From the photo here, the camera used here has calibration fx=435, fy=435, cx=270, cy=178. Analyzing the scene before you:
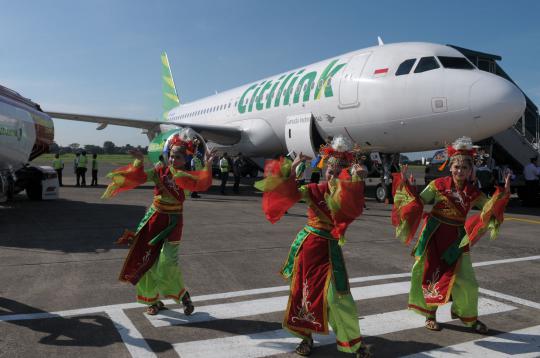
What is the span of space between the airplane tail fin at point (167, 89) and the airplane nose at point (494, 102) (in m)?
25.0

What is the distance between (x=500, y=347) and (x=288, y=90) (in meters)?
13.0

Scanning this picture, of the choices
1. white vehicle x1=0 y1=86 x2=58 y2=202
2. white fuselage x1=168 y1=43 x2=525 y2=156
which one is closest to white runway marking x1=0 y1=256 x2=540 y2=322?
white fuselage x1=168 y1=43 x2=525 y2=156

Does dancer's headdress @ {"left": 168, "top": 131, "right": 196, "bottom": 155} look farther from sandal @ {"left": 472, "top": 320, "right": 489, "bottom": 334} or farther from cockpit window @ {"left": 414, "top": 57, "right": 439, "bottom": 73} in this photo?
cockpit window @ {"left": 414, "top": 57, "right": 439, "bottom": 73}

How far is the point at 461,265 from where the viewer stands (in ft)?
13.1

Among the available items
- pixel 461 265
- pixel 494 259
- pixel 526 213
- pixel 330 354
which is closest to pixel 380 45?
pixel 526 213

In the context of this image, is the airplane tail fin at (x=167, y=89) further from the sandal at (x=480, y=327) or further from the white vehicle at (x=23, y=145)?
the sandal at (x=480, y=327)

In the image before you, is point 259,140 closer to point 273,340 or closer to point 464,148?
point 464,148

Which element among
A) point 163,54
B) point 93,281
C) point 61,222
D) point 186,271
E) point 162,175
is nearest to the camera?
point 162,175

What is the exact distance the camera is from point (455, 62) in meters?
11.3

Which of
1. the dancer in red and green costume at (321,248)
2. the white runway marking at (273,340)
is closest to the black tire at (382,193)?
the white runway marking at (273,340)

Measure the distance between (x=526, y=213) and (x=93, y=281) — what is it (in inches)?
464

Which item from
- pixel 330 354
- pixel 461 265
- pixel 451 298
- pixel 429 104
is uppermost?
pixel 429 104

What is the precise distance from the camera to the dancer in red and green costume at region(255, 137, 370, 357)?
330 cm

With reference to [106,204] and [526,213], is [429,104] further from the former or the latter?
[106,204]
